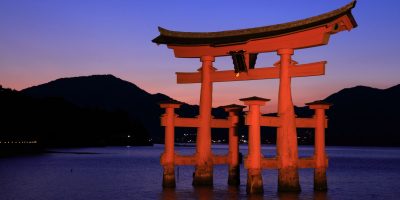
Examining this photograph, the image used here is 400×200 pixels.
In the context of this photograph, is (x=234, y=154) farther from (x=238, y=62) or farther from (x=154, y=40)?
(x=154, y=40)

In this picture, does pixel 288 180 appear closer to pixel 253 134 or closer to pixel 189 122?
pixel 253 134

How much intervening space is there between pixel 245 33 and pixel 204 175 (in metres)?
6.45

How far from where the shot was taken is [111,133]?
152375mm

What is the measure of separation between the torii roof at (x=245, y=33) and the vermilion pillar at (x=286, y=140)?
1.45 m

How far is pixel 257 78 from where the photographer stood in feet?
77.2

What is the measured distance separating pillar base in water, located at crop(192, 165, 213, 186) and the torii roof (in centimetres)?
537

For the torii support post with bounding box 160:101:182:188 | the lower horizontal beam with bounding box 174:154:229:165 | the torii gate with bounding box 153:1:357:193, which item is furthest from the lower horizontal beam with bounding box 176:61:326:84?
the lower horizontal beam with bounding box 174:154:229:165

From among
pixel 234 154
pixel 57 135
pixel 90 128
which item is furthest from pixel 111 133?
pixel 234 154

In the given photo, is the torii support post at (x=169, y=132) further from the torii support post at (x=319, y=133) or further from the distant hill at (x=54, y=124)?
the distant hill at (x=54, y=124)

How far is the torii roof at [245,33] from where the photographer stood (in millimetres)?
20209

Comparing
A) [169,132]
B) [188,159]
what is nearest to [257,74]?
[169,132]

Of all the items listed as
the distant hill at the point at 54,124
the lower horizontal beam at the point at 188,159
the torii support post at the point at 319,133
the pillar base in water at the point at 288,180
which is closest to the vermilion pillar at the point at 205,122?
the lower horizontal beam at the point at 188,159

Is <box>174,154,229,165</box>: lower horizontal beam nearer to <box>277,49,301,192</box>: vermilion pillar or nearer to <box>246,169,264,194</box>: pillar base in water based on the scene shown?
<box>246,169,264,194</box>: pillar base in water

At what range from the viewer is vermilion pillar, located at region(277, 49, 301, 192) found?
69.5ft
